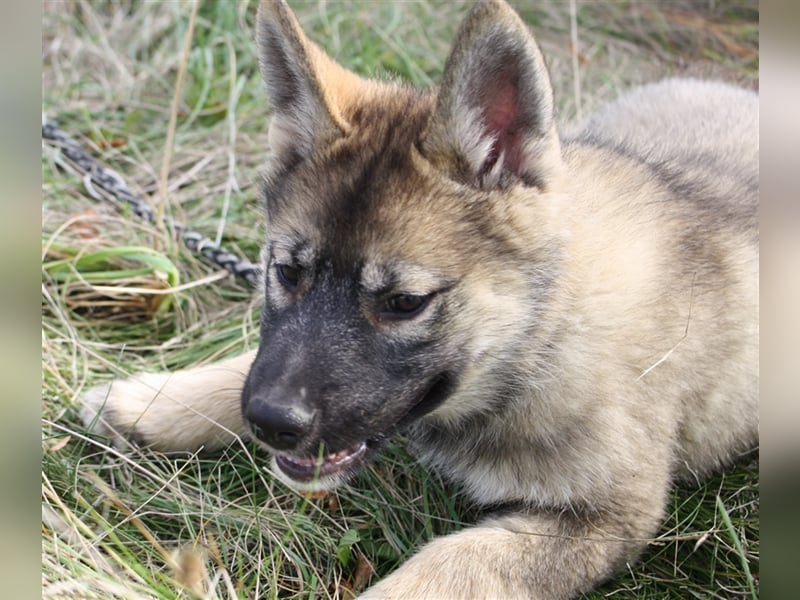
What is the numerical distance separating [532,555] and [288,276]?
1031mm

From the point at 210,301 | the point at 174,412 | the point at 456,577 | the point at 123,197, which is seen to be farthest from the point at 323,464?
the point at 123,197

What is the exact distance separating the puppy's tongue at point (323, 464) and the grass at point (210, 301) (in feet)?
0.34

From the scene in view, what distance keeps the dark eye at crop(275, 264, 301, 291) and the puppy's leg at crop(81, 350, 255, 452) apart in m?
0.70

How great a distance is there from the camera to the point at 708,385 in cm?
298

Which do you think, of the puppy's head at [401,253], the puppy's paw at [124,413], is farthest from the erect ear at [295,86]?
the puppy's paw at [124,413]

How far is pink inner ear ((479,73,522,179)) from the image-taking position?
2.46 m

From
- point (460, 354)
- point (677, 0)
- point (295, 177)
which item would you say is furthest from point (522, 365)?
point (677, 0)

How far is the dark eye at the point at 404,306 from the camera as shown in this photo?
2.41 meters

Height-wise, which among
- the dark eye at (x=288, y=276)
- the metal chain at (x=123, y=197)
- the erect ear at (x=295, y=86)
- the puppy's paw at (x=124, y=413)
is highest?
the erect ear at (x=295, y=86)

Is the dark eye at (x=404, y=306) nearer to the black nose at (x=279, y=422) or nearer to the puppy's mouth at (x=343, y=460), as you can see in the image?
the puppy's mouth at (x=343, y=460)

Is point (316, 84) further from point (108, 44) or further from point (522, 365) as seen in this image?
point (108, 44)

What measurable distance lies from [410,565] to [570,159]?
1315 mm

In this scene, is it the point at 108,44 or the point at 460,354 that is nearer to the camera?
the point at 460,354

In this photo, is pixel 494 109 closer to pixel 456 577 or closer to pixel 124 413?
pixel 456 577
